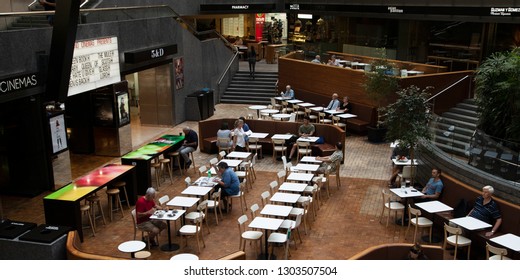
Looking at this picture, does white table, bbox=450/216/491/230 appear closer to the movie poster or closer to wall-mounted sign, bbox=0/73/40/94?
wall-mounted sign, bbox=0/73/40/94

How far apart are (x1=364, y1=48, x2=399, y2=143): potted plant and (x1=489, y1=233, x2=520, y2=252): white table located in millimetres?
8536

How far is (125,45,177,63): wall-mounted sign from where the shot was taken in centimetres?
1648

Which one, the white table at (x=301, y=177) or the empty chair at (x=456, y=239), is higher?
the white table at (x=301, y=177)

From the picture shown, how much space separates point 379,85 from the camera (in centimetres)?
1823

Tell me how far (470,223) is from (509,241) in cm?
82

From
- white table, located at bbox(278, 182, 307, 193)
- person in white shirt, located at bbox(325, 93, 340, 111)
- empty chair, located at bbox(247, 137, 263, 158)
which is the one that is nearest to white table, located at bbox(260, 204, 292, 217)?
white table, located at bbox(278, 182, 307, 193)

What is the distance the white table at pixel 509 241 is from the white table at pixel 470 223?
14.1 inches

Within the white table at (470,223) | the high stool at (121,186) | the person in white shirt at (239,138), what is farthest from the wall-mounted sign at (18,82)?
the white table at (470,223)

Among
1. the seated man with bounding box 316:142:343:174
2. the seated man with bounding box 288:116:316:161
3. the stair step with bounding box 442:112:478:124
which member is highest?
the stair step with bounding box 442:112:478:124

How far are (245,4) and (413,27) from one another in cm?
854

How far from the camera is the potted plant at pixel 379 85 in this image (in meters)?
18.2

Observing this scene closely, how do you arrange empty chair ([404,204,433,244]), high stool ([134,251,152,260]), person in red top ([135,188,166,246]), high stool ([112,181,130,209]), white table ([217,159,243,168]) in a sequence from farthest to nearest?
white table ([217,159,243,168])
high stool ([112,181,130,209])
empty chair ([404,204,433,244])
person in red top ([135,188,166,246])
high stool ([134,251,152,260])

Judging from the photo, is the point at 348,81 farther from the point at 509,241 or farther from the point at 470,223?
the point at 509,241

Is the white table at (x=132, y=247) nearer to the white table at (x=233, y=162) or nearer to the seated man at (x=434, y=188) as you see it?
the white table at (x=233, y=162)
